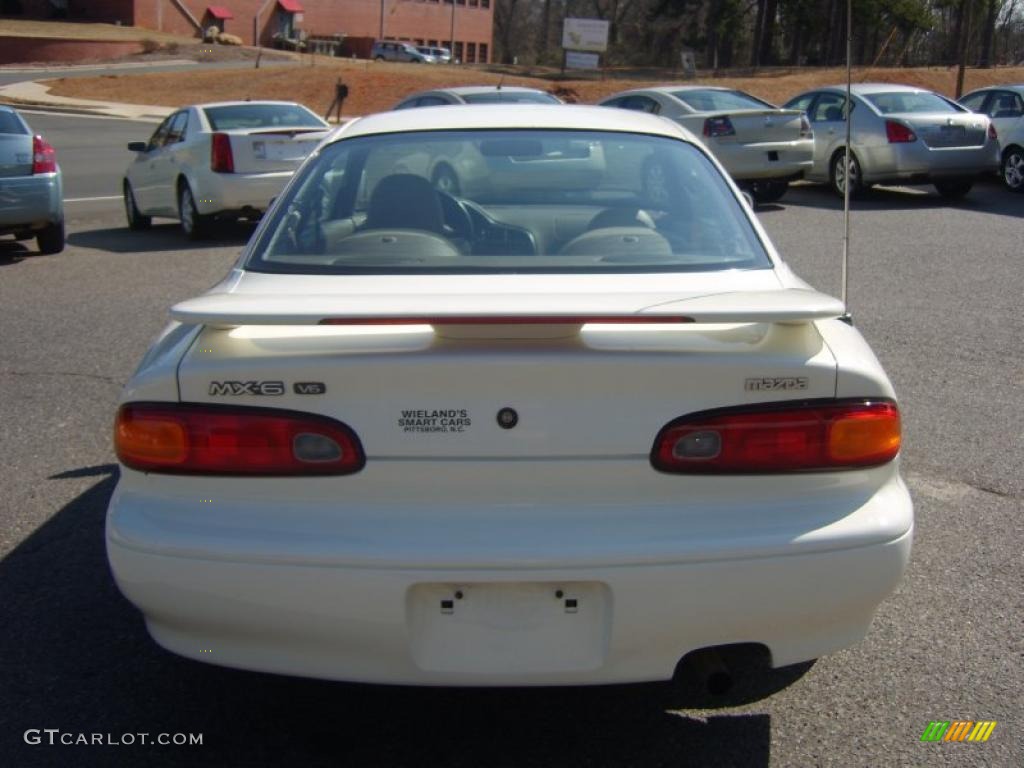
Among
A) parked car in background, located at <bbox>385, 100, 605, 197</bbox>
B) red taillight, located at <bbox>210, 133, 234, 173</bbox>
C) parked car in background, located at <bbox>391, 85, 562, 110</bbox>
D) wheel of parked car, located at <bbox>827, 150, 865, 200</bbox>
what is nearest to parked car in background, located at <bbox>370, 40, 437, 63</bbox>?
wheel of parked car, located at <bbox>827, 150, 865, 200</bbox>

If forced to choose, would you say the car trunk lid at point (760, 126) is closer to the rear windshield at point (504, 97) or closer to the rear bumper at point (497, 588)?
the rear windshield at point (504, 97)

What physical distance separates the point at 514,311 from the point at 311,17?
3308 inches

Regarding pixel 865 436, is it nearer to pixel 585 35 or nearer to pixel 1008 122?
pixel 1008 122

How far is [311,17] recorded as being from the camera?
3243 inches

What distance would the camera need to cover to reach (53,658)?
3916 mm

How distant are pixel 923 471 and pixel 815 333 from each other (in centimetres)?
276

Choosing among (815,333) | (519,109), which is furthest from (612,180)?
(815,333)

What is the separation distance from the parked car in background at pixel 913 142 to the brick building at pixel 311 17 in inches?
2504

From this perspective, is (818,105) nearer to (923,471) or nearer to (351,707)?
(923,471)

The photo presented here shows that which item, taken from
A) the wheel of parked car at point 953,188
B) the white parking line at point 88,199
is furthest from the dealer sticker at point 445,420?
the white parking line at point 88,199

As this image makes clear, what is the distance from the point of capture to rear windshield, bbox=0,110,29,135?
1226 centimetres

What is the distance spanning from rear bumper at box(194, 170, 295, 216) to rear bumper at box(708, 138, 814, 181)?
5.90m

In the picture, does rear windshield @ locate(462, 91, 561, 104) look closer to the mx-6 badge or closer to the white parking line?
the white parking line

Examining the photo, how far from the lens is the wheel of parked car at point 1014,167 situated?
57.4 ft
